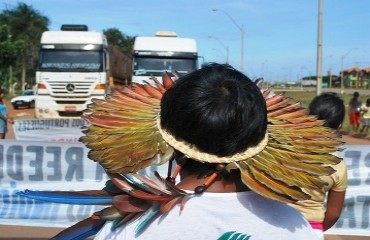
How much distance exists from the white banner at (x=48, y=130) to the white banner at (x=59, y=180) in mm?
3918

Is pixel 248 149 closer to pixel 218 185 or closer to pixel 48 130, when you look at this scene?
pixel 218 185

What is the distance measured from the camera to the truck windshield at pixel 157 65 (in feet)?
54.1

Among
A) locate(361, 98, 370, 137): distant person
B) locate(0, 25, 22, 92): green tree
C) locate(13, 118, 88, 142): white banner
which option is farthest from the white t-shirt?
locate(0, 25, 22, 92): green tree

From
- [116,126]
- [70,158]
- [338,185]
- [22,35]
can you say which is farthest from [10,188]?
[22,35]

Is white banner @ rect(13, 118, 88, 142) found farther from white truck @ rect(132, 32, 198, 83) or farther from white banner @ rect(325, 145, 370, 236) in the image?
white truck @ rect(132, 32, 198, 83)

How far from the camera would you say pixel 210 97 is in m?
1.36

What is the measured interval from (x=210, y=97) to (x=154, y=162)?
246 millimetres

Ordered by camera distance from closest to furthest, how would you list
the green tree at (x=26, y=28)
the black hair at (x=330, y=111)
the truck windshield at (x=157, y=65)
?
the black hair at (x=330, y=111) → the truck windshield at (x=157, y=65) → the green tree at (x=26, y=28)

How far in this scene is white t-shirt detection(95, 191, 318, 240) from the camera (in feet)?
4.39

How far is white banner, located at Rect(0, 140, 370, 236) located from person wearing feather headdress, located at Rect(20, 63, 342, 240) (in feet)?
12.6

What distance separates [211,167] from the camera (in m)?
1.41

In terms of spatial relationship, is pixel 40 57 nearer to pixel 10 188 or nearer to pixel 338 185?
pixel 10 188

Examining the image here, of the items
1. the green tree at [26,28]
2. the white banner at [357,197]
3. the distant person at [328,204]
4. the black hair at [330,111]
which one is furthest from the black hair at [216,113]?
the green tree at [26,28]

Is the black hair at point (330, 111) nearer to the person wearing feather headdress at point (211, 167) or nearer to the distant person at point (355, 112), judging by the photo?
the person wearing feather headdress at point (211, 167)
